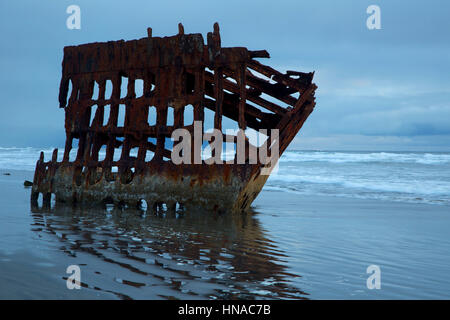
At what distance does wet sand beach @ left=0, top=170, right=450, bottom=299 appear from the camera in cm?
349

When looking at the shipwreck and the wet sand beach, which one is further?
the shipwreck

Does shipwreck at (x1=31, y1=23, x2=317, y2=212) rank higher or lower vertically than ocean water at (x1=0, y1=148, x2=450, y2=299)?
higher

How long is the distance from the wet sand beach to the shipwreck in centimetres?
41

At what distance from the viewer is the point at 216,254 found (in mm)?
4770

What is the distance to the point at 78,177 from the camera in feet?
28.7

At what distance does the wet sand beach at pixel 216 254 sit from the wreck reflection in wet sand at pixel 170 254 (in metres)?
0.01

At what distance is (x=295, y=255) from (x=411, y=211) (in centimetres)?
544

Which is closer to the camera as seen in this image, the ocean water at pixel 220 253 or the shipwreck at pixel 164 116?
the ocean water at pixel 220 253

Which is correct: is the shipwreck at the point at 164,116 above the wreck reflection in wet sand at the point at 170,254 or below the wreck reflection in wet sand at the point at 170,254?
above

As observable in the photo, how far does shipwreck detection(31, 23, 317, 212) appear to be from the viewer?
7527mm

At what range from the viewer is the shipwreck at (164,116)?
7527 mm

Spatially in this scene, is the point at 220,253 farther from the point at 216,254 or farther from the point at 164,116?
the point at 164,116
